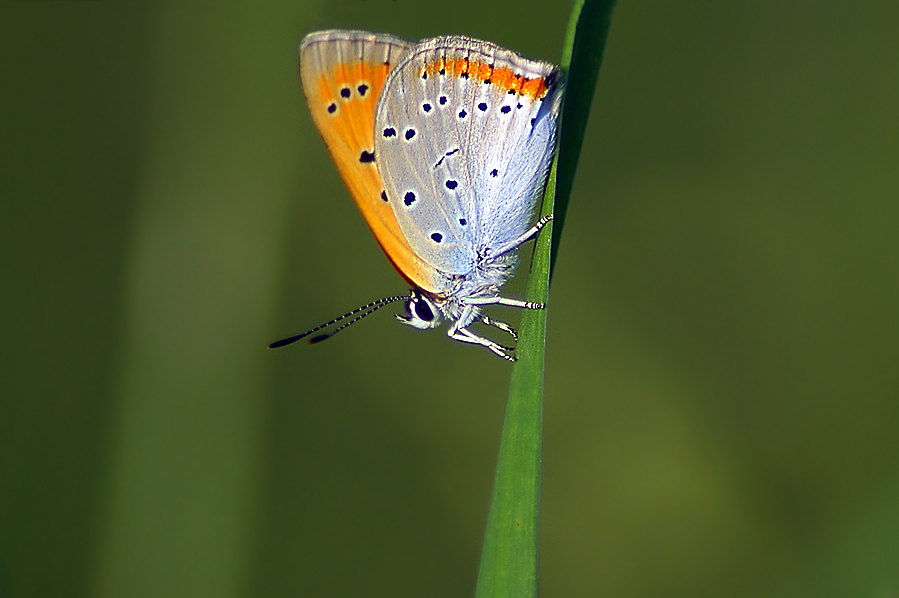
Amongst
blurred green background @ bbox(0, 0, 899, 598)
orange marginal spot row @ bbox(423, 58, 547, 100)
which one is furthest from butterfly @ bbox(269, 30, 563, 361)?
blurred green background @ bbox(0, 0, 899, 598)

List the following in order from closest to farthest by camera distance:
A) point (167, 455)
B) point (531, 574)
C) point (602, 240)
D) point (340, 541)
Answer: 1. point (531, 574)
2. point (167, 455)
3. point (340, 541)
4. point (602, 240)

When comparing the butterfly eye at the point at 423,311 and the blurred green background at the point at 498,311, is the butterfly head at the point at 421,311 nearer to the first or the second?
the butterfly eye at the point at 423,311

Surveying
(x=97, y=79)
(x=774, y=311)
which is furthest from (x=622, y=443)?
(x=97, y=79)

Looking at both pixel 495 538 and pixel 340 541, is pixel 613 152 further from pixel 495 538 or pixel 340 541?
pixel 495 538

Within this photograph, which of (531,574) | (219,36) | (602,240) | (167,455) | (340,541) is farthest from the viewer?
(602,240)

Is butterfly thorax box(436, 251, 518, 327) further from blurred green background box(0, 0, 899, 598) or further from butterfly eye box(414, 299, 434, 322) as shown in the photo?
blurred green background box(0, 0, 899, 598)

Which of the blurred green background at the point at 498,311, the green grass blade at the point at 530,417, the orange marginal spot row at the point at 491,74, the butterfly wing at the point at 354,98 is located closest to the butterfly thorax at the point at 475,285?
the butterfly wing at the point at 354,98

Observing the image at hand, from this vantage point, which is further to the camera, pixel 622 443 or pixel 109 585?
pixel 622 443
